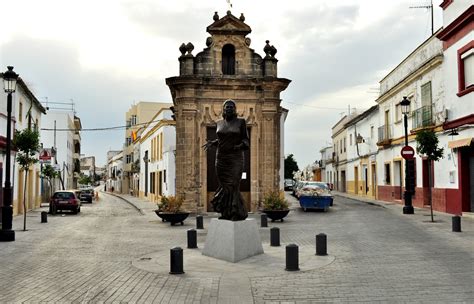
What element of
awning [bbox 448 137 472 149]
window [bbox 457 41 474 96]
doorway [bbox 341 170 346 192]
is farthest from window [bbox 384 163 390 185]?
doorway [bbox 341 170 346 192]

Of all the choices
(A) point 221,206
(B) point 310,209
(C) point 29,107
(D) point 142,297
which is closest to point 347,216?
(B) point 310,209

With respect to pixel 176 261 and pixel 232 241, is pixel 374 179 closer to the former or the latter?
pixel 232 241

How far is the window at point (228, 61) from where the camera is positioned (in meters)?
23.0

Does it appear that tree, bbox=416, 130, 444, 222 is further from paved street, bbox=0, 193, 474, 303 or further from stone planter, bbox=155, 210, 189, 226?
stone planter, bbox=155, 210, 189, 226

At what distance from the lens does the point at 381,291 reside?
719 cm

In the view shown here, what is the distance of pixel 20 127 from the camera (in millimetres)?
23766

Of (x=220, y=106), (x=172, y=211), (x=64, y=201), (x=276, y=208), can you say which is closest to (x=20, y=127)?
(x=64, y=201)

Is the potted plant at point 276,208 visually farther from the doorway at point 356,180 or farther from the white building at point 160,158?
the doorway at point 356,180

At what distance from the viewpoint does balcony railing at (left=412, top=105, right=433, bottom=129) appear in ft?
70.2

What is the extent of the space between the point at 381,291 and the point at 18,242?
9.97 metres

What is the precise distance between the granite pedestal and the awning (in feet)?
34.9

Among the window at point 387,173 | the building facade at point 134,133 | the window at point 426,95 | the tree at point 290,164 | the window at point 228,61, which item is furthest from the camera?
the tree at point 290,164

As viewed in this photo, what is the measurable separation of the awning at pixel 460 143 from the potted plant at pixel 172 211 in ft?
34.6

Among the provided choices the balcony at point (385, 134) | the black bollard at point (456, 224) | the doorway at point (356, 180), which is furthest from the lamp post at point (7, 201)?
the doorway at point (356, 180)
